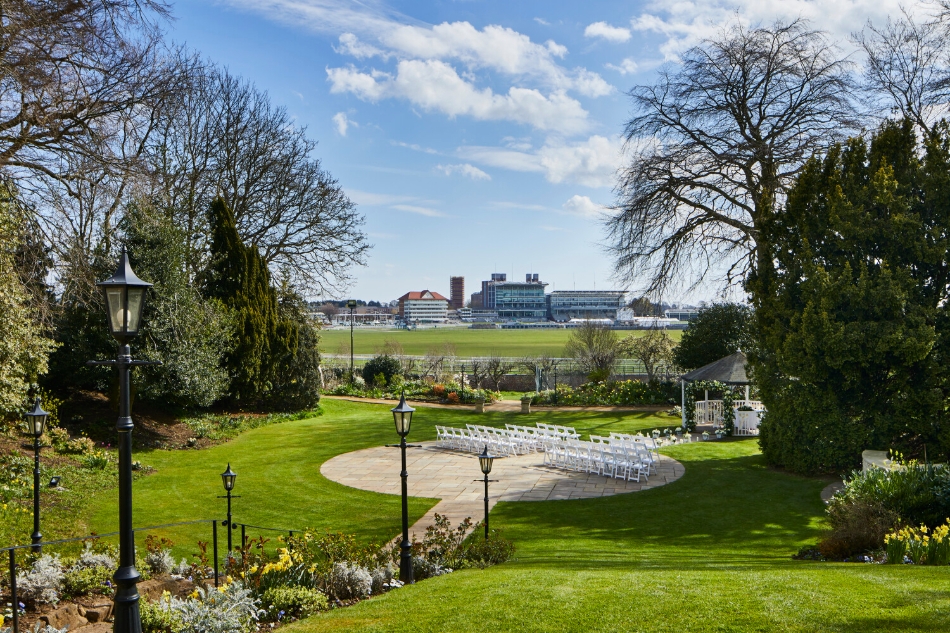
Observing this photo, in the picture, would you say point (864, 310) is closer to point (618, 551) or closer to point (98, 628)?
point (618, 551)

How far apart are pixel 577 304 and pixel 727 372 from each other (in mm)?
113810

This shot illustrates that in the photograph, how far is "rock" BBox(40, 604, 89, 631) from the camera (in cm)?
673

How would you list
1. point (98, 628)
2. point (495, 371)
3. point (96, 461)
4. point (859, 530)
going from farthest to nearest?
point (495, 371) < point (96, 461) < point (859, 530) < point (98, 628)

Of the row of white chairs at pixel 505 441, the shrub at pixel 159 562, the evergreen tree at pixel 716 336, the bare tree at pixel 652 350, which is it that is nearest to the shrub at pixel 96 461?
the shrub at pixel 159 562

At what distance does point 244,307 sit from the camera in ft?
75.5

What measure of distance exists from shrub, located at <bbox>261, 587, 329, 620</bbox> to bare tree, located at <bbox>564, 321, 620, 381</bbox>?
90.5 ft

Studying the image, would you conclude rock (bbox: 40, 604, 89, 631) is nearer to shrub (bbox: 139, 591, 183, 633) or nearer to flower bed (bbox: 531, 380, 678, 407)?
shrub (bbox: 139, 591, 183, 633)

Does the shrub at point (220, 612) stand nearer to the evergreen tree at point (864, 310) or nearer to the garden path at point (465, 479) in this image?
the garden path at point (465, 479)

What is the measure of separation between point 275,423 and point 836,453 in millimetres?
16840

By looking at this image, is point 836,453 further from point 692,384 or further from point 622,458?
point 692,384

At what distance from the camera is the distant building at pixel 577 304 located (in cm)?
11959

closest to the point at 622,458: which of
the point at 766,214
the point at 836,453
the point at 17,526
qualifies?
the point at 836,453

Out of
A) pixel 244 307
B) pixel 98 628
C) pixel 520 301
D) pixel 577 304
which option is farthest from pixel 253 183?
pixel 520 301

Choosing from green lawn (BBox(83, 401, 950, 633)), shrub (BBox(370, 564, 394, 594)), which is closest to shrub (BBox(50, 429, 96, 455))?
green lawn (BBox(83, 401, 950, 633))
